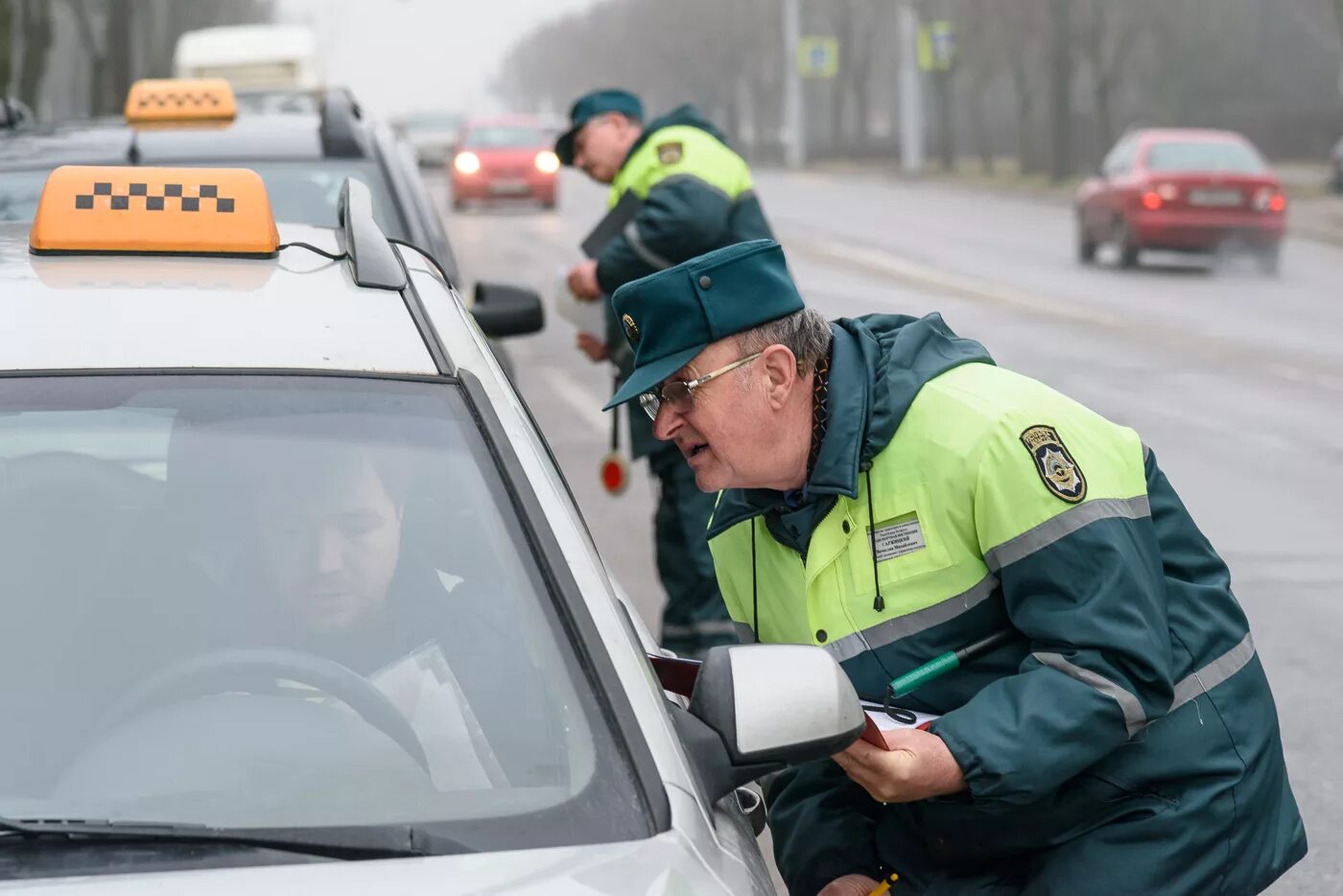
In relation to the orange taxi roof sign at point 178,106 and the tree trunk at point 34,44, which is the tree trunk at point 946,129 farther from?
the orange taxi roof sign at point 178,106

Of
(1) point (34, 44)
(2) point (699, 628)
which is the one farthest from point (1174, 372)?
(1) point (34, 44)

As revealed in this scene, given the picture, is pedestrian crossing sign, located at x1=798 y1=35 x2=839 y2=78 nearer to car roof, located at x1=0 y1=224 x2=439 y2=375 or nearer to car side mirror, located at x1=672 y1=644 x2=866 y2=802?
car roof, located at x1=0 y1=224 x2=439 y2=375

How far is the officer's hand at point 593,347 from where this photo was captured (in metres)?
6.87

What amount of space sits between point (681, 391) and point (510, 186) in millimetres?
32657

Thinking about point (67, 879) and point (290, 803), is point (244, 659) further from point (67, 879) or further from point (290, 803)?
point (67, 879)

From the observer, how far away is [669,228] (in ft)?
21.5

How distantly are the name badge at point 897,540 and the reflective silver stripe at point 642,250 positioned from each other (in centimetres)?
378

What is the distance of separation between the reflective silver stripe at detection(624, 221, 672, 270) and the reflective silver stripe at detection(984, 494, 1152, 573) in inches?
155

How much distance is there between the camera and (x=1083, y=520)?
2.66m

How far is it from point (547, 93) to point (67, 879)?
180m

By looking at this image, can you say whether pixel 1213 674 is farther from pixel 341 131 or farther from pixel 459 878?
pixel 341 131

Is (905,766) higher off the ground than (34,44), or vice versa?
(905,766)

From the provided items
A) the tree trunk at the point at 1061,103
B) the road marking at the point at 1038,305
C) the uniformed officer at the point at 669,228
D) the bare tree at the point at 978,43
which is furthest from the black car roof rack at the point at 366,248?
the bare tree at the point at 978,43

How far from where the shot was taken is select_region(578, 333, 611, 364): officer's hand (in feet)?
22.5
